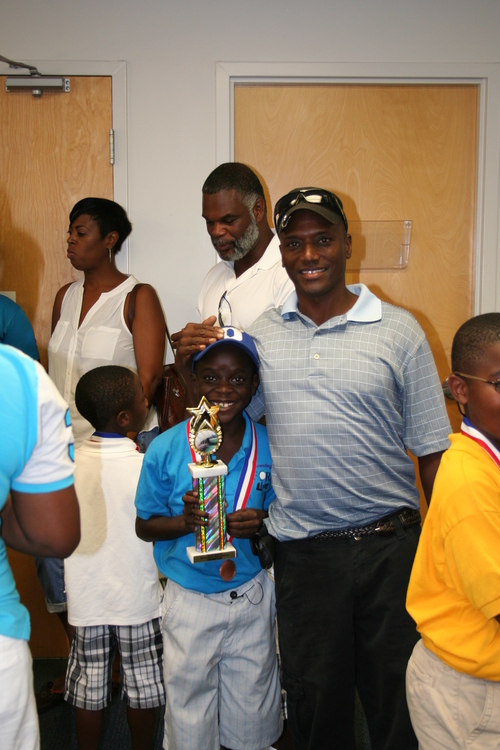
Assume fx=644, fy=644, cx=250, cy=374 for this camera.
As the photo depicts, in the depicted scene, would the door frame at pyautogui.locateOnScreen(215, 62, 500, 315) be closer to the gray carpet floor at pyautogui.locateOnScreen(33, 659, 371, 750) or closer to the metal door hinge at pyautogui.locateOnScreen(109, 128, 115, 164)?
the metal door hinge at pyautogui.locateOnScreen(109, 128, 115, 164)

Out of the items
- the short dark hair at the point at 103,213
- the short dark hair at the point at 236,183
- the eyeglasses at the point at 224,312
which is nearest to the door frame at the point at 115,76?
the short dark hair at the point at 103,213

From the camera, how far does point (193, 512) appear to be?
5.87 ft

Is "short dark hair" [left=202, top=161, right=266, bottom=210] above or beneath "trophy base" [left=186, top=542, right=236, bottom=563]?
above

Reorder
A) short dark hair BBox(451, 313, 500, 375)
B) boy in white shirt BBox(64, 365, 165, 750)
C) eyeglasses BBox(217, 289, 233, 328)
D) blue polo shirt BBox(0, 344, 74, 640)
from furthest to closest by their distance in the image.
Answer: eyeglasses BBox(217, 289, 233, 328) → boy in white shirt BBox(64, 365, 165, 750) → short dark hair BBox(451, 313, 500, 375) → blue polo shirt BBox(0, 344, 74, 640)

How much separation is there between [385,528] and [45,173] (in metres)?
2.52

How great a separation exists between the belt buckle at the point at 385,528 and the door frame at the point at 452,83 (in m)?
1.93

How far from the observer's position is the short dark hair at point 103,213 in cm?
298

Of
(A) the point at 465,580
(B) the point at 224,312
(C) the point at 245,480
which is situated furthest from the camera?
(B) the point at 224,312

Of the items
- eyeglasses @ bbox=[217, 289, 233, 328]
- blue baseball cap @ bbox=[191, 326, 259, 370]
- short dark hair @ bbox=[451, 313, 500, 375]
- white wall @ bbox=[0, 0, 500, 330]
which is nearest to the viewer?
short dark hair @ bbox=[451, 313, 500, 375]

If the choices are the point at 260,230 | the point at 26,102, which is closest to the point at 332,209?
the point at 260,230

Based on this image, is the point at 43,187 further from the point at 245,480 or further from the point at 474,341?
the point at 474,341

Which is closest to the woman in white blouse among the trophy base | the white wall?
the white wall

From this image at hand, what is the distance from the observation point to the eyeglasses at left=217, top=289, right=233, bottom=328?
244 cm

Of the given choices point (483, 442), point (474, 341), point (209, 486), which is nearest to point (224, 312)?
point (209, 486)
